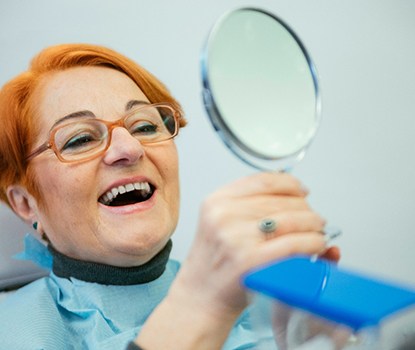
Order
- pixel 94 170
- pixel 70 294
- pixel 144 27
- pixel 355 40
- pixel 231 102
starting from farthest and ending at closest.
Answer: pixel 355 40 < pixel 144 27 < pixel 70 294 < pixel 94 170 < pixel 231 102

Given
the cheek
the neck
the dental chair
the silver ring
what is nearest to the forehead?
the cheek

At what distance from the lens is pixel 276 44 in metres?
0.72

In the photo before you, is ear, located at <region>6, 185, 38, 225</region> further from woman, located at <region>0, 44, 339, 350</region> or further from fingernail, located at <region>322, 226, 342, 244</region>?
fingernail, located at <region>322, 226, 342, 244</region>

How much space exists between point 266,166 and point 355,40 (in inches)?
44.5

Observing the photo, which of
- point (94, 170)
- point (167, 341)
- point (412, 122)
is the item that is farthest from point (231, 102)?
point (412, 122)

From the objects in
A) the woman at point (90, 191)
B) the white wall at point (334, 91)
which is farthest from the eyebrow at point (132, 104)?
the white wall at point (334, 91)

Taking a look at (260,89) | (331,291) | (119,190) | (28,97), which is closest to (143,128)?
(119,190)

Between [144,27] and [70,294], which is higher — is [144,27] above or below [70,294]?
above

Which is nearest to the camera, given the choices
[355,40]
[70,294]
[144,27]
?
[70,294]

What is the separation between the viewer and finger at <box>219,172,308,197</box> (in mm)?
637

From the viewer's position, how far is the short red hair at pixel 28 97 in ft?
3.67

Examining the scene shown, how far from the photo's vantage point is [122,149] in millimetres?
1007

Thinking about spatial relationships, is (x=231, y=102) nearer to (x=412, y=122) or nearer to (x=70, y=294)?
(x=70, y=294)

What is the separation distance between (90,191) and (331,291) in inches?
24.3
